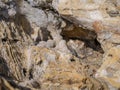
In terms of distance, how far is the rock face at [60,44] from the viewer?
2730 mm

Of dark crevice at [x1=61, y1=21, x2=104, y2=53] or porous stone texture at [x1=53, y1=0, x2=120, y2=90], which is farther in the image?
dark crevice at [x1=61, y1=21, x2=104, y2=53]

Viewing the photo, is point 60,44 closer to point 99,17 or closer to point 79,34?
point 79,34

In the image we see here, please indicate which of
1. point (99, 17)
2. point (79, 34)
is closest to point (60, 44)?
point (79, 34)

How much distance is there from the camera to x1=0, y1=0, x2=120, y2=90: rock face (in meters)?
2.73

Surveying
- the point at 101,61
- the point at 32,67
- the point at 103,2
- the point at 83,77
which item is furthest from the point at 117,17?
the point at 32,67

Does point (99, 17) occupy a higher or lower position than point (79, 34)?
higher

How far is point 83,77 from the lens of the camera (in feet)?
8.89

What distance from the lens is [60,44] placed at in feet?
10.2

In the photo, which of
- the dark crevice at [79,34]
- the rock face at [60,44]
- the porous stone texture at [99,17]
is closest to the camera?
the rock face at [60,44]

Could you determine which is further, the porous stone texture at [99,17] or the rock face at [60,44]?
the porous stone texture at [99,17]

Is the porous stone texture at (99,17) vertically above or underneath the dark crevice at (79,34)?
above

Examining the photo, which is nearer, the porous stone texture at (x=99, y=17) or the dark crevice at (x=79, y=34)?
the porous stone texture at (x=99, y=17)

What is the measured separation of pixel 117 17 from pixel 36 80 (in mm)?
893

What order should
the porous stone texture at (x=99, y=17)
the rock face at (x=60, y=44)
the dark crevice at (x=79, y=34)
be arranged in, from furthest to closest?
1. the dark crevice at (x=79, y=34)
2. the porous stone texture at (x=99, y=17)
3. the rock face at (x=60, y=44)
